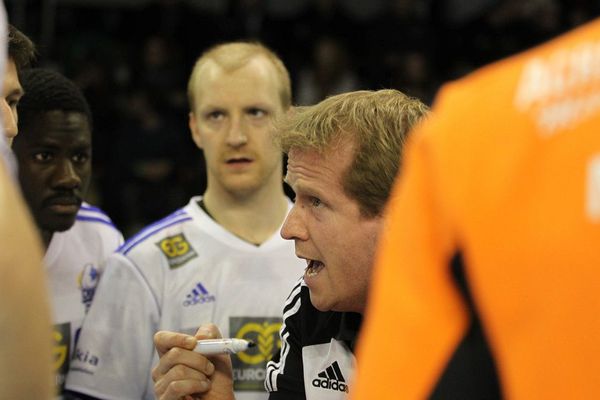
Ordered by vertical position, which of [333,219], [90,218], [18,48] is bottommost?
[90,218]

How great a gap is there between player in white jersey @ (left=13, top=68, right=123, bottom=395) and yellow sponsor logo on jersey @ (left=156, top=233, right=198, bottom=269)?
287 millimetres

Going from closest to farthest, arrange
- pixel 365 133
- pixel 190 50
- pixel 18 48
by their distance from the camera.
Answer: pixel 365 133
pixel 18 48
pixel 190 50

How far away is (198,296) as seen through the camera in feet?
9.71

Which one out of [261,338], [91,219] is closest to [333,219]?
[261,338]

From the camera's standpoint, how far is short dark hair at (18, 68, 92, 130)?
118 inches

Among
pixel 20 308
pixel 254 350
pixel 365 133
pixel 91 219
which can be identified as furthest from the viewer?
pixel 91 219

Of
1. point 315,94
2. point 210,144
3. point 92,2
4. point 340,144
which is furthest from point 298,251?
point 92,2

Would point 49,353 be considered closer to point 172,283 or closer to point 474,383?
point 474,383

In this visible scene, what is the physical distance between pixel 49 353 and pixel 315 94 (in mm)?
5990

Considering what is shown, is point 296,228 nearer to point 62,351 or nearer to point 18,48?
point 18,48

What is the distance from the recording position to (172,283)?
2982mm

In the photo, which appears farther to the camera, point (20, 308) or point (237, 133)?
point (237, 133)

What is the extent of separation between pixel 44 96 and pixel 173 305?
29.3 inches

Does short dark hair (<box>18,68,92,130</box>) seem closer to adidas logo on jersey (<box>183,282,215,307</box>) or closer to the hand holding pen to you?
adidas logo on jersey (<box>183,282,215,307</box>)
